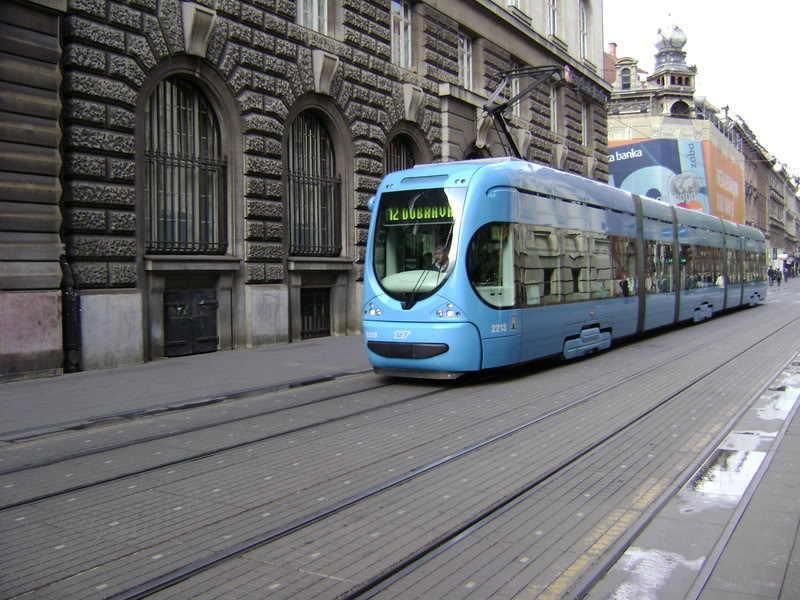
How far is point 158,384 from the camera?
37.8ft

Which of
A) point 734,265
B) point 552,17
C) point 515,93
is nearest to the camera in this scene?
point 734,265

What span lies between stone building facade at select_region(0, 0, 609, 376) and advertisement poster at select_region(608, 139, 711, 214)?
46.2 m

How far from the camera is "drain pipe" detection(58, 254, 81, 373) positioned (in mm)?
12398

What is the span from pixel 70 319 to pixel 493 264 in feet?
21.2

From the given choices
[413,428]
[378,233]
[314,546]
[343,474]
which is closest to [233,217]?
[378,233]

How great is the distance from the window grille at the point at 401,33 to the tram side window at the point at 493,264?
11.1m

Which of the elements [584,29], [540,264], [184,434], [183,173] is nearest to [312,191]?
[183,173]

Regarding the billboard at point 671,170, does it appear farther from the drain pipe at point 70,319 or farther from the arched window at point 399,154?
the drain pipe at point 70,319

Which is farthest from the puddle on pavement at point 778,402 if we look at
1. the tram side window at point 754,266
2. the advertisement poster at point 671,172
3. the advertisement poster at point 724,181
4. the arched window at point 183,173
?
the advertisement poster at point 724,181

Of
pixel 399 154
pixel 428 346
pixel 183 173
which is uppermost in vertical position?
pixel 399 154

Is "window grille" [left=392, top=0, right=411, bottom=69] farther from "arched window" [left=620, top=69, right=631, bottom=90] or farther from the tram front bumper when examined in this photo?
"arched window" [left=620, top=69, right=631, bottom=90]

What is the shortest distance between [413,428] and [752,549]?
4099mm

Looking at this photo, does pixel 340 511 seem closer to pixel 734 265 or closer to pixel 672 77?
pixel 734 265

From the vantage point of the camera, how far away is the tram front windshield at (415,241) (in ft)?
36.4
